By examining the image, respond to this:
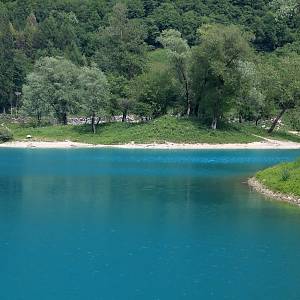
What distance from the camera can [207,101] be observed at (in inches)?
4198

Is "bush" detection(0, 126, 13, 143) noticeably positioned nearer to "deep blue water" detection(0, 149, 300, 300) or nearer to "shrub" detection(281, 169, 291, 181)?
"deep blue water" detection(0, 149, 300, 300)

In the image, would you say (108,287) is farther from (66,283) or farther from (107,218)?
(107,218)

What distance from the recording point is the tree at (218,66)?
101688mm

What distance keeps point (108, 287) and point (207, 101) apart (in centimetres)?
8142

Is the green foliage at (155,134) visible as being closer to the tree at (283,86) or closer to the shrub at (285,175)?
the tree at (283,86)

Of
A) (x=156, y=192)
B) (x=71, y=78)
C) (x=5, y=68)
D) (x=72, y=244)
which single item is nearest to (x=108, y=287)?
(x=72, y=244)

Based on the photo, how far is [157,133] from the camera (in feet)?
346

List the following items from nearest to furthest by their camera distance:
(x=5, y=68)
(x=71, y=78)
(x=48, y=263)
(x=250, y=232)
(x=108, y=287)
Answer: (x=108, y=287), (x=48, y=263), (x=250, y=232), (x=71, y=78), (x=5, y=68)

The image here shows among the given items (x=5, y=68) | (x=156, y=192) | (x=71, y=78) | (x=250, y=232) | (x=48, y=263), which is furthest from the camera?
(x=5, y=68)

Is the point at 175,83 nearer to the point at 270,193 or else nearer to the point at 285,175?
the point at 285,175

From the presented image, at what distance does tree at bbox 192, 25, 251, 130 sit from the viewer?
101688 mm

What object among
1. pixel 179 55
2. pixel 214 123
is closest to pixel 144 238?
pixel 179 55

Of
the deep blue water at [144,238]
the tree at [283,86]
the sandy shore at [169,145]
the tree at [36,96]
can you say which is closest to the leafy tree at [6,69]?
the tree at [36,96]

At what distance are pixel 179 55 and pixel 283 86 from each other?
20331 mm
